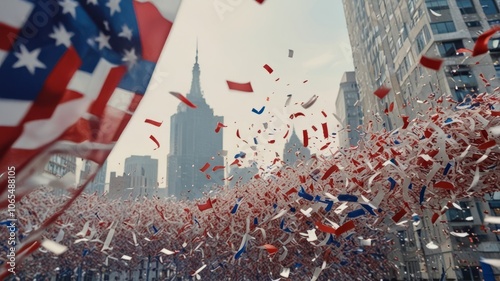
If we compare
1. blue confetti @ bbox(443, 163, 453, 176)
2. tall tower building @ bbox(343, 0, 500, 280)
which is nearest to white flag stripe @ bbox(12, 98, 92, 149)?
blue confetti @ bbox(443, 163, 453, 176)

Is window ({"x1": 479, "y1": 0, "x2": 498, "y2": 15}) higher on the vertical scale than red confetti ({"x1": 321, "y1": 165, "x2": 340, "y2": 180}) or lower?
higher

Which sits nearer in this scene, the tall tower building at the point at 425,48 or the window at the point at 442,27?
the tall tower building at the point at 425,48

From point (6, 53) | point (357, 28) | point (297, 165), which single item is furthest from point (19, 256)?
point (357, 28)

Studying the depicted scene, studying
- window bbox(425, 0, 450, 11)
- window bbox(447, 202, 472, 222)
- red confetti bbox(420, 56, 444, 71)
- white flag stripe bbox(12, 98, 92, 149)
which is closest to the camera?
white flag stripe bbox(12, 98, 92, 149)

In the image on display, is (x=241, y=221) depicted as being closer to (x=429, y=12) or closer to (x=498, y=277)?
(x=498, y=277)

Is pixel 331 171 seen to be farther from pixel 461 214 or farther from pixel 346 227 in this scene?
pixel 461 214

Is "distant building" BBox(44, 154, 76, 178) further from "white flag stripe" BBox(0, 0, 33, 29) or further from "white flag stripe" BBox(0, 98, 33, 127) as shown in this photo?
"white flag stripe" BBox(0, 0, 33, 29)

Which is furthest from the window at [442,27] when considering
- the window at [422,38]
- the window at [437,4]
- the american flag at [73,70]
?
the american flag at [73,70]

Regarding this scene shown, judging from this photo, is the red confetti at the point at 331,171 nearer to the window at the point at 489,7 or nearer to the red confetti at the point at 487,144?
the red confetti at the point at 487,144

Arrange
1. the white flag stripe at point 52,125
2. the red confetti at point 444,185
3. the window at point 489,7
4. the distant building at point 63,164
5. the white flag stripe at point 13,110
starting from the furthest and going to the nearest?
the window at point 489,7, the red confetti at point 444,185, the distant building at point 63,164, the white flag stripe at point 52,125, the white flag stripe at point 13,110

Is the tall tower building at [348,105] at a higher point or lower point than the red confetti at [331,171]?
higher
